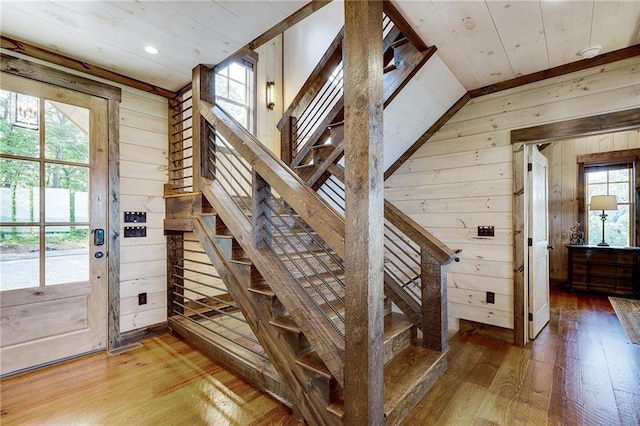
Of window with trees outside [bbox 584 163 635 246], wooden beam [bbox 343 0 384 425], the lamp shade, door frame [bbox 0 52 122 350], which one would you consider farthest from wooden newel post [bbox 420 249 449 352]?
window with trees outside [bbox 584 163 635 246]

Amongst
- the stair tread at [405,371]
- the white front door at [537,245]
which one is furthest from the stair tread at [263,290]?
the white front door at [537,245]

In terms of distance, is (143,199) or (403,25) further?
(143,199)

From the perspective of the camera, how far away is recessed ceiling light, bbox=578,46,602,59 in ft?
7.45

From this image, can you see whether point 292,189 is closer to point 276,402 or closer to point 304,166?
point 304,166

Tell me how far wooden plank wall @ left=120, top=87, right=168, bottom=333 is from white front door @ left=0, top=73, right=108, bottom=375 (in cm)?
15

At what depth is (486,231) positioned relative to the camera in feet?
9.80

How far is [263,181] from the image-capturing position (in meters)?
1.86

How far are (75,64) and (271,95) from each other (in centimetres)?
232

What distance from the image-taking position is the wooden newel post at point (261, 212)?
6.03ft

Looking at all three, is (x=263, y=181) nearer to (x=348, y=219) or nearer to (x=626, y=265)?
(x=348, y=219)

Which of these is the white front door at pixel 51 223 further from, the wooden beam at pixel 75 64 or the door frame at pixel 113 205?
the wooden beam at pixel 75 64

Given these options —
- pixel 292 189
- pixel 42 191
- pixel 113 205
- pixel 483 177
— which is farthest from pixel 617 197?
pixel 42 191

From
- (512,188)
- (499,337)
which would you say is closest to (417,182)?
(512,188)

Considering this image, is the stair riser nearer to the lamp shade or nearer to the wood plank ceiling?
the wood plank ceiling
